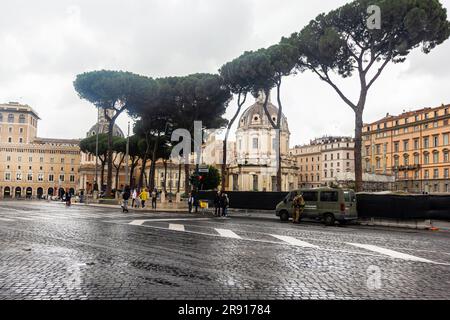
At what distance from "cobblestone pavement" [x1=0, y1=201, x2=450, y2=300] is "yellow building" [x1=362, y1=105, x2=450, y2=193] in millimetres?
63826

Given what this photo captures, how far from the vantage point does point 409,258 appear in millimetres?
10203

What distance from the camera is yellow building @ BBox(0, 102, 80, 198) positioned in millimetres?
122188

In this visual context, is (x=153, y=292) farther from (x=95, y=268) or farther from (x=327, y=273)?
(x=327, y=273)

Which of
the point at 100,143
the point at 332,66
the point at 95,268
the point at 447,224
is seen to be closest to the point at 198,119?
the point at 332,66

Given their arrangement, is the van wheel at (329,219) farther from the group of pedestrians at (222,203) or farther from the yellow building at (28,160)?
the yellow building at (28,160)

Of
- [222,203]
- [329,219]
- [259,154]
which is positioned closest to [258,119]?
[259,154]

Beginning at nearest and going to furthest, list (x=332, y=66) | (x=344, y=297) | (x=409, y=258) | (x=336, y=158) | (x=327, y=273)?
(x=344, y=297), (x=327, y=273), (x=409, y=258), (x=332, y=66), (x=336, y=158)

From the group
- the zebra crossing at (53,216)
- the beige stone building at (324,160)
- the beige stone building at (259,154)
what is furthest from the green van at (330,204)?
the beige stone building at (324,160)

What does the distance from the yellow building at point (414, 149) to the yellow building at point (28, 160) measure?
8141 centimetres

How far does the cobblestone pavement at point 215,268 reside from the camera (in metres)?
6.50

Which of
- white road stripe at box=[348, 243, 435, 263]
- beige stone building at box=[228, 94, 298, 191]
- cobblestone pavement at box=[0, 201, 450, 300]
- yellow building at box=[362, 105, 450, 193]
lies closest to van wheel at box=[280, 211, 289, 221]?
cobblestone pavement at box=[0, 201, 450, 300]

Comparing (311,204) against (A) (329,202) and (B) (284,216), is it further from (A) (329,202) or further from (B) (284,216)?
(B) (284,216)

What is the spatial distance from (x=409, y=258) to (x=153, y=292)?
21.3 ft

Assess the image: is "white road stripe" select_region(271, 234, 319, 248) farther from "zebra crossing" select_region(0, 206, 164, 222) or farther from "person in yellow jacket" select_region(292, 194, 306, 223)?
"zebra crossing" select_region(0, 206, 164, 222)
